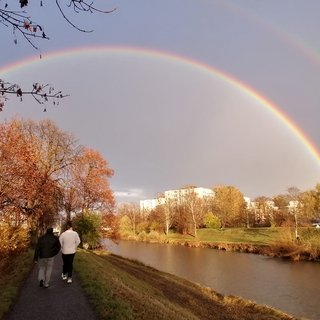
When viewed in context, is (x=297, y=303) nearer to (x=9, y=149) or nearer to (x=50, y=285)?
(x=50, y=285)

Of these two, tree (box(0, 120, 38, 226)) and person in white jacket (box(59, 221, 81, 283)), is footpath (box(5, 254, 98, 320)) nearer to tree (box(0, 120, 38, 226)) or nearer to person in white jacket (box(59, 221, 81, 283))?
person in white jacket (box(59, 221, 81, 283))

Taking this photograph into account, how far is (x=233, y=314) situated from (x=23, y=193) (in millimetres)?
12690

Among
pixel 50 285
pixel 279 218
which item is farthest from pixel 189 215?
pixel 50 285

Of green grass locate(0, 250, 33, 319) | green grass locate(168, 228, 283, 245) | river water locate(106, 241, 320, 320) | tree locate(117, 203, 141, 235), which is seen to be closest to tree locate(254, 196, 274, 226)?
green grass locate(168, 228, 283, 245)

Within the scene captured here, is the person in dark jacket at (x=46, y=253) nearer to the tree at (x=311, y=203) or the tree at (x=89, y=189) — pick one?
the tree at (x=89, y=189)

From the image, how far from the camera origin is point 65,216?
1986 inches

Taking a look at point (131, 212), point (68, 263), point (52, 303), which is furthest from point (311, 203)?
point (131, 212)

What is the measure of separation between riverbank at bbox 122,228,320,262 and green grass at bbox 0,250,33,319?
1423 inches

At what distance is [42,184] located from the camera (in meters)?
28.3

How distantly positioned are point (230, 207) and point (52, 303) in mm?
100848

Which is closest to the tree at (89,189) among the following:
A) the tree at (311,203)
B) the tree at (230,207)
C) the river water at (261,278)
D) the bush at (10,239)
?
the river water at (261,278)

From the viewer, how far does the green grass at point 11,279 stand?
1196 centimetres

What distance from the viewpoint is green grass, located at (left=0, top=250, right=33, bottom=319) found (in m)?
12.0

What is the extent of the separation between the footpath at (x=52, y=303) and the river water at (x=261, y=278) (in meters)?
15.6
